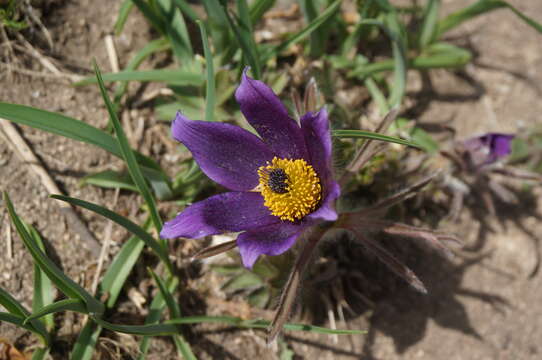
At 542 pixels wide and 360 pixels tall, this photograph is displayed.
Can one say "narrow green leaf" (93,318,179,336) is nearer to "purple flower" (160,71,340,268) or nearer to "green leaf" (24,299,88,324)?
"green leaf" (24,299,88,324)

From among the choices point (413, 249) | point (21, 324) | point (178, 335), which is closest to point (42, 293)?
point (21, 324)

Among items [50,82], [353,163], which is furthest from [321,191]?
[50,82]

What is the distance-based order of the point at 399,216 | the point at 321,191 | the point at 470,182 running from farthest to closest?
the point at 470,182
the point at 399,216
the point at 321,191

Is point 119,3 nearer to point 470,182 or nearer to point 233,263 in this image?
point 233,263

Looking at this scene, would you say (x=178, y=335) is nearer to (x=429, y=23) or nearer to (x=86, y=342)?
(x=86, y=342)

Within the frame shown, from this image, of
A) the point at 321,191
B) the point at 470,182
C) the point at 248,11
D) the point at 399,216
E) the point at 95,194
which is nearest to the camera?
the point at 321,191

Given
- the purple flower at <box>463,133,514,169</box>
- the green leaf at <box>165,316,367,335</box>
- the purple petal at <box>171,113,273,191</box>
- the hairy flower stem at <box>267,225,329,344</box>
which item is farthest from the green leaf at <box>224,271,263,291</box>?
the purple flower at <box>463,133,514,169</box>
